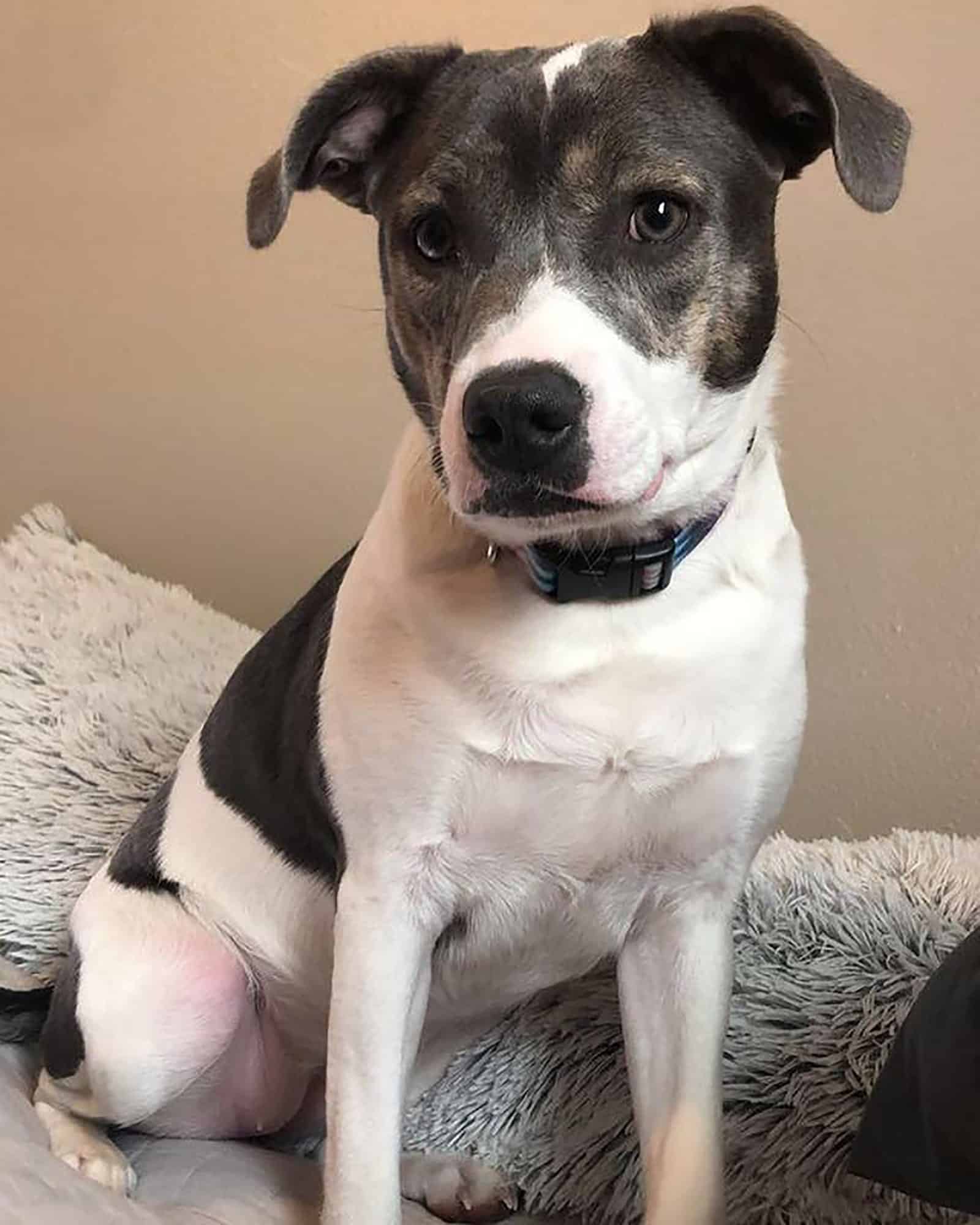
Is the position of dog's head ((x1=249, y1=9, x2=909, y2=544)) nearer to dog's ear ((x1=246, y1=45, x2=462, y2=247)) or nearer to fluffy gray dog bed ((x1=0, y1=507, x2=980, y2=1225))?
dog's ear ((x1=246, y1=45, x2=462, y2=247))

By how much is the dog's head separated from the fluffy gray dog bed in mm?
492

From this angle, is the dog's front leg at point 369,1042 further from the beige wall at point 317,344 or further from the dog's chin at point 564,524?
the beige wall at point 317,344

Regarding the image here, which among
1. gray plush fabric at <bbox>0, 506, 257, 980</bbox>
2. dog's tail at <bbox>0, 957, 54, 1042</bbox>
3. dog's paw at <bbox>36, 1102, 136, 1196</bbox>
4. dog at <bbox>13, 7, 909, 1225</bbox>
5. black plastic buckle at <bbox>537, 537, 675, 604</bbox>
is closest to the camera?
dog at <bbox>13, 7, 909, 1225</bbox>

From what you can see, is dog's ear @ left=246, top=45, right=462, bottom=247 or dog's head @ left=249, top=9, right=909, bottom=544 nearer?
dog's head @ left=249, top=9, right=909, bottom=544

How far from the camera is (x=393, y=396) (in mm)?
2098

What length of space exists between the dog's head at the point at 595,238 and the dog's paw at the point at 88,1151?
712 mm

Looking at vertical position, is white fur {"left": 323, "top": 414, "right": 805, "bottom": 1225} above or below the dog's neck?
below

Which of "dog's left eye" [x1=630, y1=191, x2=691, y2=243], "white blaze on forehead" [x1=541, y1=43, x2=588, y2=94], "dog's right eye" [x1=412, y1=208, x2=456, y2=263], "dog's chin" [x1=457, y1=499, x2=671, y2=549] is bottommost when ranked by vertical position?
"dog's chin" [x1=457, y1=499, x2=671, y2=549]

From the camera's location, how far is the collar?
117 centimetres

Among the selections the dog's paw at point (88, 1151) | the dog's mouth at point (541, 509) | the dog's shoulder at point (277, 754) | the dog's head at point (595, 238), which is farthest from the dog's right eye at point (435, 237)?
the dog's paw at point (88, 1151)

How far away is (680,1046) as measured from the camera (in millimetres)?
1335

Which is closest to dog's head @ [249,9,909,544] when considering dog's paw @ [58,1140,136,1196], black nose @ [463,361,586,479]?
black nose @ [463,361,586,479]

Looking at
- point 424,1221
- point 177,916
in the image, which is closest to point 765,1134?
point 424,1221

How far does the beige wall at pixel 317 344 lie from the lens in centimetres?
172
